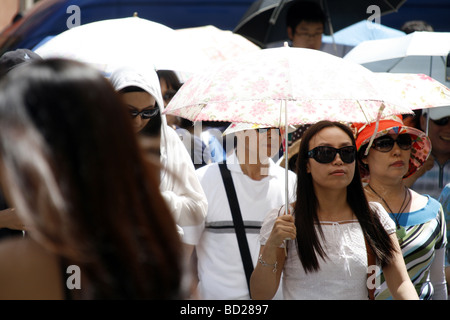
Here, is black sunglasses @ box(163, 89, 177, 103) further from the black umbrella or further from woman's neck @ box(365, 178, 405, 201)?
woman's neck @ box(365, 178, 405, 201)

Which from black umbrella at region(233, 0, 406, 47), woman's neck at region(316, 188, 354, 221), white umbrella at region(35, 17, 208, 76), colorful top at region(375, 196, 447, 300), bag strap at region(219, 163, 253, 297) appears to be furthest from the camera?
black umbrella at region(233, 0, 406, 47)

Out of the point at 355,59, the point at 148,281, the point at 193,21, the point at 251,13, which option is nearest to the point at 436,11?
the point at 193,21

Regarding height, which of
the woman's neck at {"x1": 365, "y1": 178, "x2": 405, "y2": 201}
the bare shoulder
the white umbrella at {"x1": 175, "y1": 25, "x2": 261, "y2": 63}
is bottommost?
the woman's neck at {"x1": 365, "y1": 178, "x2": 405, "y2": 201}

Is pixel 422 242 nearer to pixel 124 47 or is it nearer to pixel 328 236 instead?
pixel 328 236

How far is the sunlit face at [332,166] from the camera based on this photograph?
3188 millimetres

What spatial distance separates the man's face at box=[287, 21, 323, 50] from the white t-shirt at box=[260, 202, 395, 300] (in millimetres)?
2624

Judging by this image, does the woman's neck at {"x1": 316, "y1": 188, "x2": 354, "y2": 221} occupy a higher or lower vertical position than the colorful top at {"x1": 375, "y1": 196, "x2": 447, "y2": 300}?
higher

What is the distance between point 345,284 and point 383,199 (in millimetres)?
796

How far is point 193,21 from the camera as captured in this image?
8.62m

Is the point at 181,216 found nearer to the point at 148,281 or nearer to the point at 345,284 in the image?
the point at 345,284

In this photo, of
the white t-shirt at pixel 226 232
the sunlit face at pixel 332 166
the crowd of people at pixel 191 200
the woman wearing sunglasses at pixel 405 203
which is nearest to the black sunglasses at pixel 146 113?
the crowd of people at pixel 191 200

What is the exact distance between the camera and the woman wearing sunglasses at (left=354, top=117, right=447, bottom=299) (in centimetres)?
344

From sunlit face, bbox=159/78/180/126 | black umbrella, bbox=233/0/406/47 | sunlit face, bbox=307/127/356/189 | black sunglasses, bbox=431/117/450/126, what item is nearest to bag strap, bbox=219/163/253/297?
sunlit face, bbox=307/127/356/189

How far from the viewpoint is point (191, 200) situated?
327 cm
